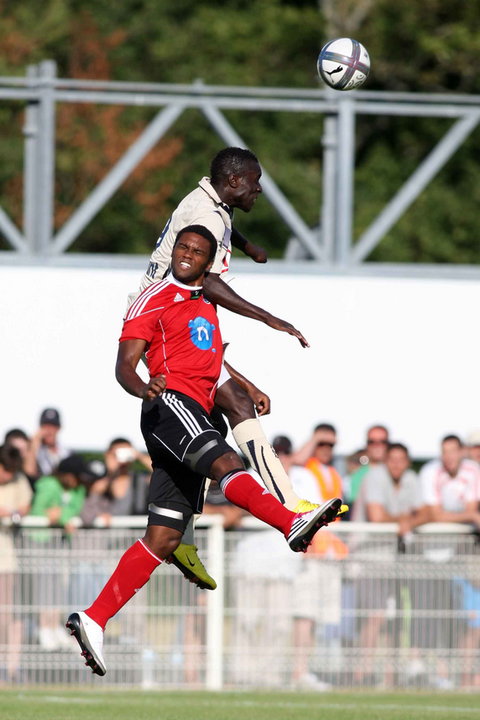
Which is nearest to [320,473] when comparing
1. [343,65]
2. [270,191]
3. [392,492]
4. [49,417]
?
[392,492]

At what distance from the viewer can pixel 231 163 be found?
10664 millimetres

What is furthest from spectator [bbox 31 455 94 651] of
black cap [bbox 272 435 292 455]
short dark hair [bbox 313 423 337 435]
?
short dark hair [bbox 313 423 337 435]

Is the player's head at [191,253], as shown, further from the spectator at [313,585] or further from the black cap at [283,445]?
the black cap at [283,445]

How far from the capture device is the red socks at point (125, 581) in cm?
1009

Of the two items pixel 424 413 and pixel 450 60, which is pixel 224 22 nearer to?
pixel 450 60

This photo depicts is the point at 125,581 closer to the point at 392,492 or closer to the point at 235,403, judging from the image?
the point at 235,403

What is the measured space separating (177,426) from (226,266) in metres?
1.29

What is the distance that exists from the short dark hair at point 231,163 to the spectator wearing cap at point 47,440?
233 inches

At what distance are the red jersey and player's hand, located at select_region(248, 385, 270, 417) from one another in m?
0.64

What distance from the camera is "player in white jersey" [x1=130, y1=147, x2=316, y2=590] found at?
1045cm

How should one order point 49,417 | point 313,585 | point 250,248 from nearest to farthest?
1. point 250,248
2. point 313,585
3. point 49,417

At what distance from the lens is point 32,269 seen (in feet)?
56.8

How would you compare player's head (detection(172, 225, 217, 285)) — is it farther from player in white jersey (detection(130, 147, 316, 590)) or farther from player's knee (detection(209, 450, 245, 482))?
player's knee (detection(209, 450, 245, 482))

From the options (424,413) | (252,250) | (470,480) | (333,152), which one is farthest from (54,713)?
(333,152)
